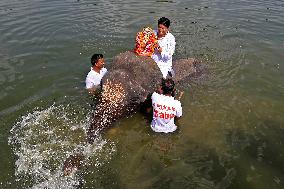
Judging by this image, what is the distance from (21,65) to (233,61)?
8.52 m

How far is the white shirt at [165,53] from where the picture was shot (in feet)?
37.7

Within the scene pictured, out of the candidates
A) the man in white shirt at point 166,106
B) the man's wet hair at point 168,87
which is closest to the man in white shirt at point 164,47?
the man in white shirt at point 166,106

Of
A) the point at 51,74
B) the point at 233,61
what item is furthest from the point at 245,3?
the point at 51,74

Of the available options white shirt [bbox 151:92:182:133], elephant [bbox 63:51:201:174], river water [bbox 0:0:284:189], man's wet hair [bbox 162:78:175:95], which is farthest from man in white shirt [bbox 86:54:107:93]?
man's wet hair [bbox 162:78:175:95]

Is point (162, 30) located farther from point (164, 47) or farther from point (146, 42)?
point (146, 42)

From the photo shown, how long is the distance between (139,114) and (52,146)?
2866 millimetres

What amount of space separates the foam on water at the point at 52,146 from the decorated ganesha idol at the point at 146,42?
2.88 meters

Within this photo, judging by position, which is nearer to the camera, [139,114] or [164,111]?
[164,111]

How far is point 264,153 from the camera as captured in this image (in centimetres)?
945

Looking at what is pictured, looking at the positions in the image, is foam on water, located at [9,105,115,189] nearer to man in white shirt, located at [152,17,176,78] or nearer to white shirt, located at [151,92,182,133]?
white shirt, located at [151,92,182,133]

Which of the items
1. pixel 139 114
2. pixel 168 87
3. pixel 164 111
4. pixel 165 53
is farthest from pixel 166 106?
pixel 165 53

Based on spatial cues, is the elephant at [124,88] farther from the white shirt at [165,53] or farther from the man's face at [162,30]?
the man's face at [162,30]

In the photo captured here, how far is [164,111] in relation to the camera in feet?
31.2

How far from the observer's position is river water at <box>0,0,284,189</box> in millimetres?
8812
